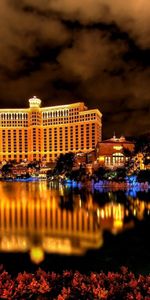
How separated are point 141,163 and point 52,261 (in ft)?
222

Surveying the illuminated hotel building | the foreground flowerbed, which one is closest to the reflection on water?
the foreground flowerbed

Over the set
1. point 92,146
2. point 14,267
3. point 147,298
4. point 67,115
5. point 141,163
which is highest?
point 67,115

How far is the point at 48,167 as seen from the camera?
518 ft

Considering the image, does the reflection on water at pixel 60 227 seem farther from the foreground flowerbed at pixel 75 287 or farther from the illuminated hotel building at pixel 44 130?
the illuminated hotel building at pixel 44 130

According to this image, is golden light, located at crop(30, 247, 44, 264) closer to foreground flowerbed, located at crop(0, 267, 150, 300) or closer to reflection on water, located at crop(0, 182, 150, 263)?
reflection on water, located at crop(0, 182, 150, 263)

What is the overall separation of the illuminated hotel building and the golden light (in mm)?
143904

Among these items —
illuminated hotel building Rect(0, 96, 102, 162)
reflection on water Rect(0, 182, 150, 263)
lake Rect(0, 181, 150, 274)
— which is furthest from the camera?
illuminated hotel building Rect(0, 96, 102, 162)

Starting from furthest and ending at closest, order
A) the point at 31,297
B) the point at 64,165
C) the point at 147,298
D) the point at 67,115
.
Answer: the point at 67,115
the point at 64,165
the point at 31,297
the point at 147,298

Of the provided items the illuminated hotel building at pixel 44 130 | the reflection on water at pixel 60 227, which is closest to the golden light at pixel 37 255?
the reflection on water at pixel 60 227

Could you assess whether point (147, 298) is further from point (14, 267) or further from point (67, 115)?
point (67, 115)

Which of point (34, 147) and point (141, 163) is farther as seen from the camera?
point (34, 147)

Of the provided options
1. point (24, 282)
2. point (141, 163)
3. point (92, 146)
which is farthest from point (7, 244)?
point (92, 146)

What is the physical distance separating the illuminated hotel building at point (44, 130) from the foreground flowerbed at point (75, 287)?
150842 millimetres

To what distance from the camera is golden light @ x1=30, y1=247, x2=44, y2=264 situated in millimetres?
14120
